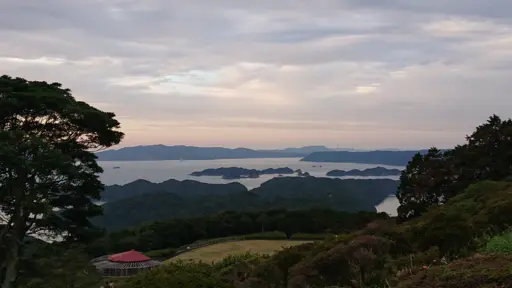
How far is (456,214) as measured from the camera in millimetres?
5605

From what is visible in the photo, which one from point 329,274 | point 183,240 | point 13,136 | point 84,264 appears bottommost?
point 183,240

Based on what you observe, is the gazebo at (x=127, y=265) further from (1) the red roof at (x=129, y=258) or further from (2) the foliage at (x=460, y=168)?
(2) the foliage at (x=460, y=168)

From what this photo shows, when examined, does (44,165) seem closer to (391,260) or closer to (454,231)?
(391,260)

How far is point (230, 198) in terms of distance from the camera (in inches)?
2657

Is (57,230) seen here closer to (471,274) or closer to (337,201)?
(471,274)

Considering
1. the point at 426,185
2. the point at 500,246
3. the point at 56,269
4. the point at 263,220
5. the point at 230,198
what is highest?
the point at 500,246

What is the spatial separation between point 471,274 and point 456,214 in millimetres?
2113

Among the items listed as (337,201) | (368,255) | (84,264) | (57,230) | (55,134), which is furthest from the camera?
(337,201)

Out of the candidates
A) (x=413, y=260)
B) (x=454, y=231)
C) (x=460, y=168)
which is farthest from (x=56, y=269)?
(x=460, y=168)

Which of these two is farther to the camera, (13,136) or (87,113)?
(87,113)

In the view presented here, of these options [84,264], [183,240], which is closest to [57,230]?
[84,264]

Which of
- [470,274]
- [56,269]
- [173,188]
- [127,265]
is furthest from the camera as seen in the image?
[173,188]

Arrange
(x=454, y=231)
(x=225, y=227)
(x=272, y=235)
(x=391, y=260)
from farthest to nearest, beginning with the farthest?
(x=225, y=227)
(x=272, y=235)
(x=391, y=260)
(x=454, y=231)

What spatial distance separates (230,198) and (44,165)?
181ft
